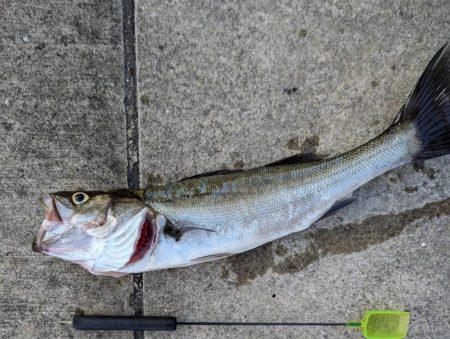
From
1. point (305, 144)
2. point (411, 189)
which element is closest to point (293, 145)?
point (305, 144)

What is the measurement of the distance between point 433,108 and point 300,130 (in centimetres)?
75

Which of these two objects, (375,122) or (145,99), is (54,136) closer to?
(145,99)

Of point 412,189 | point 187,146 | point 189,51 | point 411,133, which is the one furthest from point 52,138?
point 412,189

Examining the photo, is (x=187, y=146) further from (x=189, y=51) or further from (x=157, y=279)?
(x=157, y=279)

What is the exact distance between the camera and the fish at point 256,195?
6.91ft

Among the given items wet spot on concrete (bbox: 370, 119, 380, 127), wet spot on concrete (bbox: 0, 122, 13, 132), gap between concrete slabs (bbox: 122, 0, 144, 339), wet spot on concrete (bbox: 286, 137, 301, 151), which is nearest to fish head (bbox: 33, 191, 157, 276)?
gap between concrete slabs (bbox: 122, 0, 144, 339)

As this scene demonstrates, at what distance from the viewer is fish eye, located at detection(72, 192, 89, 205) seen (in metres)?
2.04

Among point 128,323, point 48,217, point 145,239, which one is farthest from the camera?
point 128,323

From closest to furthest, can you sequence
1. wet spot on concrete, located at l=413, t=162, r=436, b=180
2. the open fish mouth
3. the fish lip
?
the fish lip
the open fish mouth
wet spot on concrete, located at l=413, t=162, r=436, b=180

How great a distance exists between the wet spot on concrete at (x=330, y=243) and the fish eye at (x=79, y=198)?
993 mm

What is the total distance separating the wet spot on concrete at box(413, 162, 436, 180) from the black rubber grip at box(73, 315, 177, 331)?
1777 millimetres

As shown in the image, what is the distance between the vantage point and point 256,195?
2135 mm

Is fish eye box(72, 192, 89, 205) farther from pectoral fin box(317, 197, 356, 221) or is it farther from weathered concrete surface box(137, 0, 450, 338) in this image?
pectoral fin box(317, 197, 356, 221)

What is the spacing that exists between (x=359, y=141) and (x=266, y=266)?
3.22 feet
